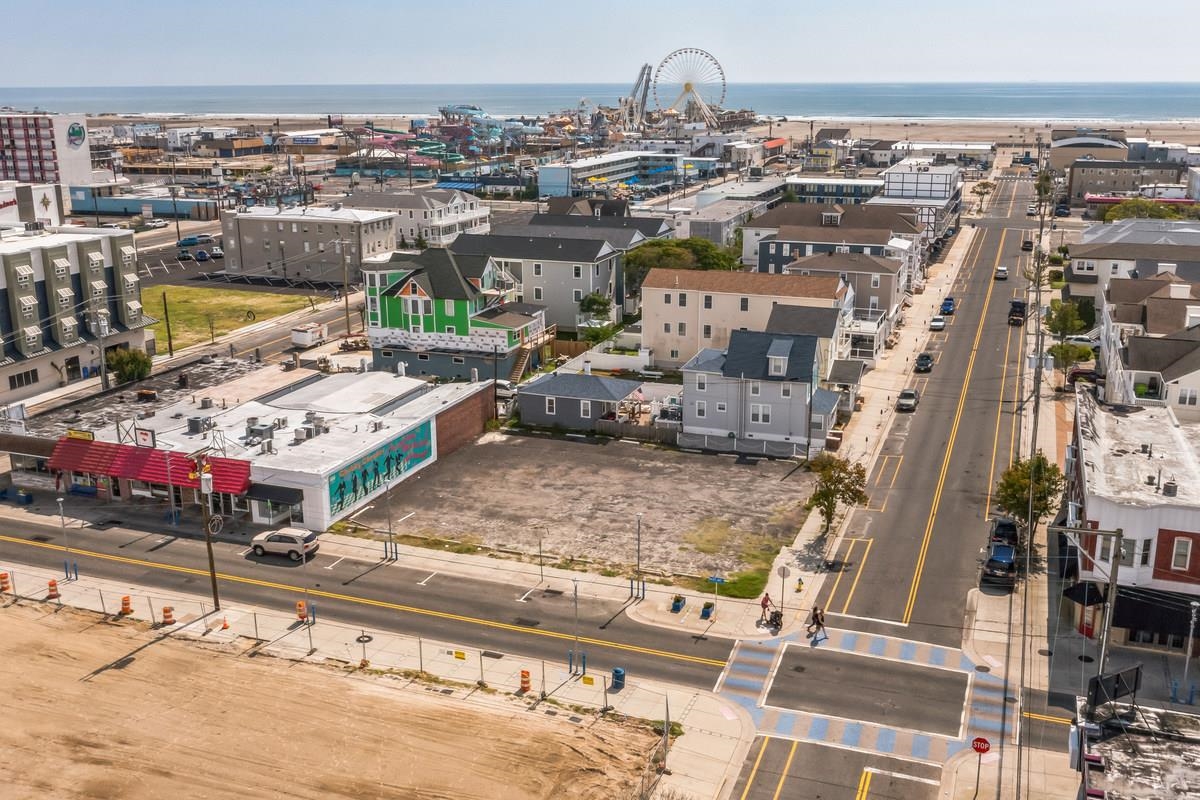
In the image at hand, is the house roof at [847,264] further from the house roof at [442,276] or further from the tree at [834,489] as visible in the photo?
the tree at [834,489]

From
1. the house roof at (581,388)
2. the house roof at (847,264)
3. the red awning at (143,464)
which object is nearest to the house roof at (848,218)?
the house roof at (847,264)

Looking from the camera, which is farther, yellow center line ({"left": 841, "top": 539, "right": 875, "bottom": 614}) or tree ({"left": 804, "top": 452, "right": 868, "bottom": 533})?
tree ({"left": 804, "top": 452, "right": 868, "bottom": 533})

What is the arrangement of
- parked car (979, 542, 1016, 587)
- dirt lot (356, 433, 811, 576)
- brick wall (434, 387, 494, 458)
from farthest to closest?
1. brick wall (434, 387, 494, 458)
2. dirt lot (356, 433, 811, 576)
3. parked car (979, 542, 1016, 587)

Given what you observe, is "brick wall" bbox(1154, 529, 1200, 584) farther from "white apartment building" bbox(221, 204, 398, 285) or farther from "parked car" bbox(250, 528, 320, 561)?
"white apartment building" bbox(221, 204, 398, 285)

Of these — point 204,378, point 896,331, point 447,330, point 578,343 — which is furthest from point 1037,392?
point 204,378

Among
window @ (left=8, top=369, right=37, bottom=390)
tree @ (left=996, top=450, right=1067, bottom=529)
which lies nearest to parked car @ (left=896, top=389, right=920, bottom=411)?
tree @ (left=996, top=450, right=1067, bottom=529)

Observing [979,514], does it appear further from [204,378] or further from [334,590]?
[204,378]
